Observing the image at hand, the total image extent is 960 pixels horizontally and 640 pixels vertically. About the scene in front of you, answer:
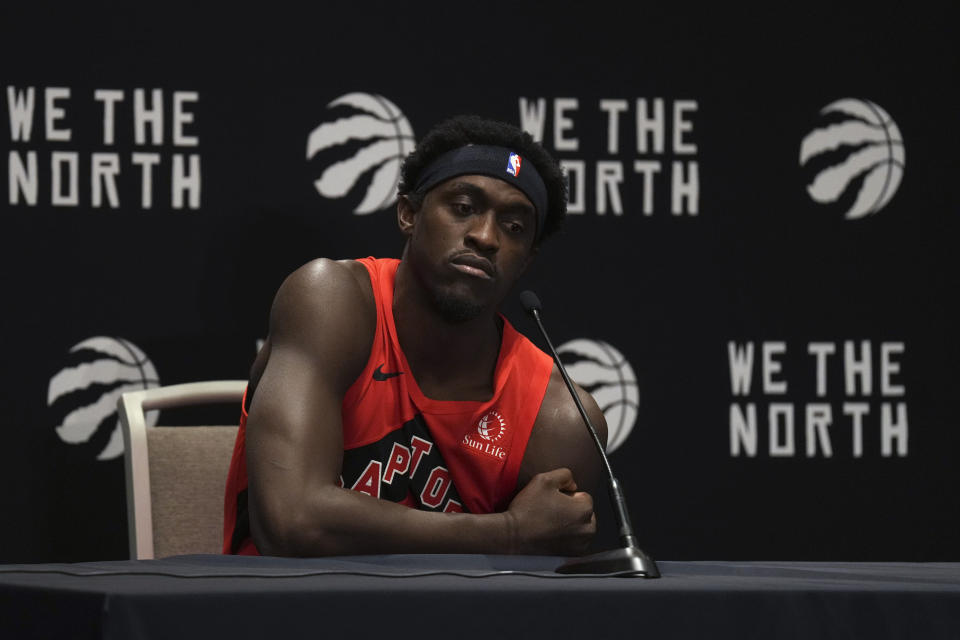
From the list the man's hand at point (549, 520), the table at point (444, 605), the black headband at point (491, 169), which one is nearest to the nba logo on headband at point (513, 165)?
the black headband at point (491, 169)

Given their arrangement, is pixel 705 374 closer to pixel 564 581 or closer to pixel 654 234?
pixel 654 234

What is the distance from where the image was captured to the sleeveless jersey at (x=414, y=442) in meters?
1.89

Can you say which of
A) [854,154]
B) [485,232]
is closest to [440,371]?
[485,232]

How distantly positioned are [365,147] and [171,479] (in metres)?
0.93

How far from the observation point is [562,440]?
6.55ft

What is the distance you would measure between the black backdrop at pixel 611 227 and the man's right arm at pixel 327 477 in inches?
32.2

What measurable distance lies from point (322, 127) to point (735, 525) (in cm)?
141

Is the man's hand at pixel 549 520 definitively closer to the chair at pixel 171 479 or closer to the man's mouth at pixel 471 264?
the man's mouth at pixel 471 264

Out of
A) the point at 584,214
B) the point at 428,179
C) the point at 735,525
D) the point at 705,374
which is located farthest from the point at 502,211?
the point at 735,525

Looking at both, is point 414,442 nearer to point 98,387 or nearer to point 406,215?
point 406,215

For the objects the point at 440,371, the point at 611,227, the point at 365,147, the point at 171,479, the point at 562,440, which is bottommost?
the point at 171,479

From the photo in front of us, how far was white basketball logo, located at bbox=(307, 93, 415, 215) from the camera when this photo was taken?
2664mm

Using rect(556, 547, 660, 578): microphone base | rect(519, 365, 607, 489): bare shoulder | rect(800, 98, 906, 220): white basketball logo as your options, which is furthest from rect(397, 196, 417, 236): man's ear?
rect(800, 98, 906, 220): white basketball logo

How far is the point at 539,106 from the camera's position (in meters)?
2.73
